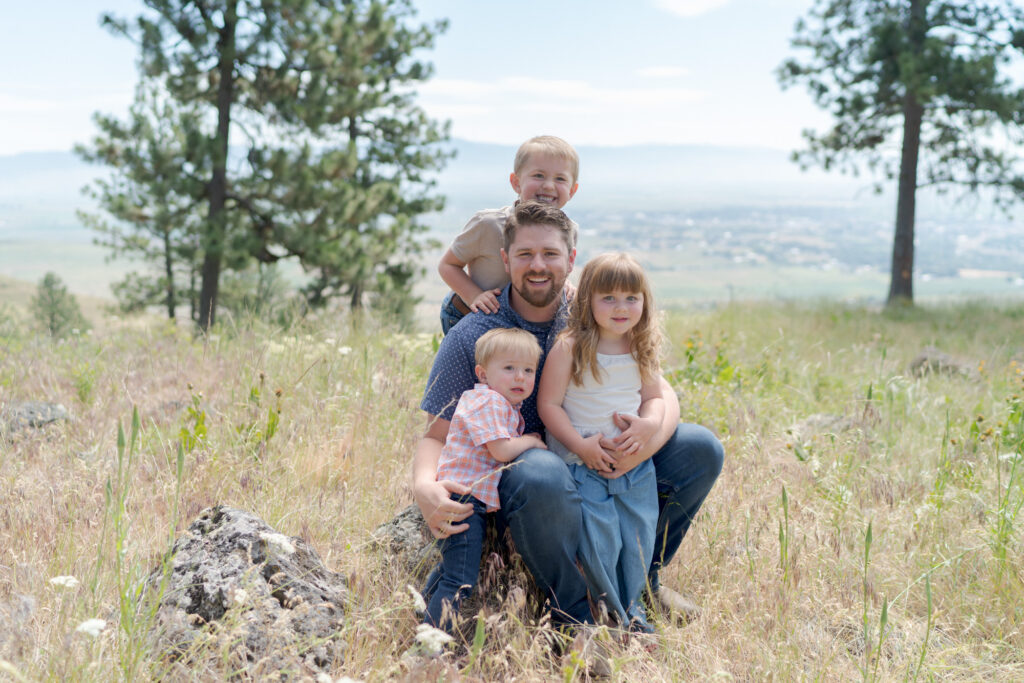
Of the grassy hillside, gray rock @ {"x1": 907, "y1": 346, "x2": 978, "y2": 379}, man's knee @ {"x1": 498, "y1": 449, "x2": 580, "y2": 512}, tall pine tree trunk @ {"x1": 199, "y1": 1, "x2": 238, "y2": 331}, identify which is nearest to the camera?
the grassy hillside

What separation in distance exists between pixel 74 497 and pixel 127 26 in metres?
12.4

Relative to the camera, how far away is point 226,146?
46.0 ft

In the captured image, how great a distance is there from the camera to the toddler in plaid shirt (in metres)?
2.51

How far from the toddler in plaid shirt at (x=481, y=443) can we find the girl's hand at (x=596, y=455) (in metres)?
0.17

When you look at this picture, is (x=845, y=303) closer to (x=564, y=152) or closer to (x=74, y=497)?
(x=564, y=152)

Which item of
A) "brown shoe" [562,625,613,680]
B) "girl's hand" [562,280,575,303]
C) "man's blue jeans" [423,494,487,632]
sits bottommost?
"brown shoe" [562,625,613,680]

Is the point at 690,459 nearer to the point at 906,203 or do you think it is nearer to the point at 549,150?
the point at 549,150

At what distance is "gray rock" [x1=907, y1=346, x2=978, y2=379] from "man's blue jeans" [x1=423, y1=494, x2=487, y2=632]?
4.59m

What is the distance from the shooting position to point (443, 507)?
2.44m

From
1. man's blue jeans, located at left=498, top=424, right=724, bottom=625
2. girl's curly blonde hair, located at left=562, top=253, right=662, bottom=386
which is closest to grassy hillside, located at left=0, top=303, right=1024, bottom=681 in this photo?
man's blue jeans, located at left=498, top=424, right=724, bottom=625

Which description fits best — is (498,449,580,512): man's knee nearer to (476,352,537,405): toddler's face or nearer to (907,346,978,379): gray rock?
(476,352,537,405): toddler's face

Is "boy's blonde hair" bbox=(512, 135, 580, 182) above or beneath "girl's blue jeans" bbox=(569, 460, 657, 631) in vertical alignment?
above

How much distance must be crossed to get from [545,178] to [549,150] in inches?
5.2

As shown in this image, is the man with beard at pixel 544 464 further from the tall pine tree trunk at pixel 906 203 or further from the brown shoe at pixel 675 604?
the tall pine tree trunk at pixel 906 203
